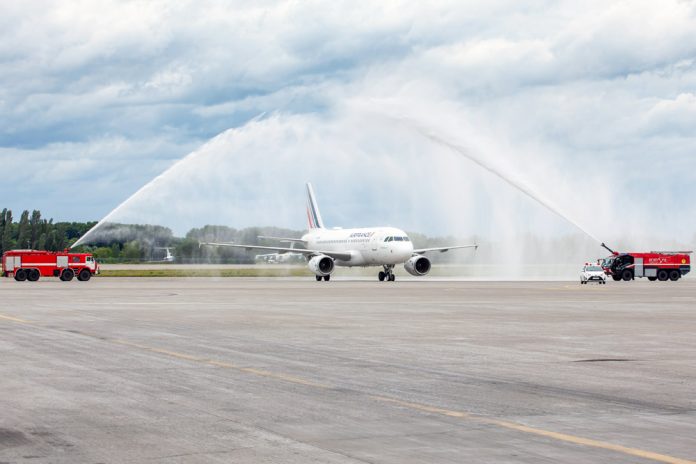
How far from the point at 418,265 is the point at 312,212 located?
891 inches

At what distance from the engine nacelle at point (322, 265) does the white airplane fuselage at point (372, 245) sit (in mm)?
2885

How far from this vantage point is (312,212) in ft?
319

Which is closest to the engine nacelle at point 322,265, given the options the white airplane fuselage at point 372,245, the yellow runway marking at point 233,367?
the white airplane fuselage at point 372,245

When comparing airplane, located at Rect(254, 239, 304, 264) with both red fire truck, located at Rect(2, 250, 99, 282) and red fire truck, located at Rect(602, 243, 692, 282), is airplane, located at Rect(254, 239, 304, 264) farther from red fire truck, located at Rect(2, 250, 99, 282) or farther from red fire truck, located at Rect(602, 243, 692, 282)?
red fire truck, located at Rect(602, 243, 692, 282)

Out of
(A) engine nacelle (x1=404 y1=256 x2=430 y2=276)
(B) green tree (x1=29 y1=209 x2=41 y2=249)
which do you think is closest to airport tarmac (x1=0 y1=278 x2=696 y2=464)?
(A) engine nacelle (x1=404 y1=256 x2=430 y2=276)

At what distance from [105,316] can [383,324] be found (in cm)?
968

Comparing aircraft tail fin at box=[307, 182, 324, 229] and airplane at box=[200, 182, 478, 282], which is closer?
airplane at box=[200, 182, 478, 282]

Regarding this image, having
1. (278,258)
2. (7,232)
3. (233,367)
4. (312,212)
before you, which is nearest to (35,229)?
(7,232)

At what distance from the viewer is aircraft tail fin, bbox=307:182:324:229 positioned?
95.7 metres

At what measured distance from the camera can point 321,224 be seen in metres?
95.4

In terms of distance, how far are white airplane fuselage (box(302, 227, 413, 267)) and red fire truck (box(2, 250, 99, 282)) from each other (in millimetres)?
22159

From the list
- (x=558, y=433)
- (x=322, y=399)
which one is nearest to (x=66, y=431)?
(x=322, y=399)

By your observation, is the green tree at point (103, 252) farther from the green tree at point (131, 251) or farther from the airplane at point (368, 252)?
the airplane at point (368, 252)

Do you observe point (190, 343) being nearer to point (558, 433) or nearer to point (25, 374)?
point (25, 374)
